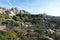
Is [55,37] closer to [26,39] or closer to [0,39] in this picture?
[26,39]

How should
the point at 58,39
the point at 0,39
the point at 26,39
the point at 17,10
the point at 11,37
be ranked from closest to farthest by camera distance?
the point at 0,39, the point at 11,37, the point at 26,39, the point at 58,39, the point at 17,10

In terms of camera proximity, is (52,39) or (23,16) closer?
(52,39)

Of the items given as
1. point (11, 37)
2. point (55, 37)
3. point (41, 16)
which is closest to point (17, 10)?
point (41, 16)

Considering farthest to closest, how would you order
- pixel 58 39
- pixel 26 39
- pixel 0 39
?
pixel 58 39
pixel 26 39
pixel 0 39

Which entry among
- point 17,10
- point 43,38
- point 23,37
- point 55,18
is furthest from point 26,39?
point 17,10

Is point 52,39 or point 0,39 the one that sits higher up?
point 0,39

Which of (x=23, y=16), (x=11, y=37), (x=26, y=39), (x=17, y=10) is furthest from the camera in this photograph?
(x=17, y=10)

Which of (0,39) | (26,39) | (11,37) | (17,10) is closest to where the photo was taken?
(0,39)

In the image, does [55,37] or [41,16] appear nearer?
[55,37]

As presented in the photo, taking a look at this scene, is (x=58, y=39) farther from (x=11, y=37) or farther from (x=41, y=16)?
(x=41, y=16)
